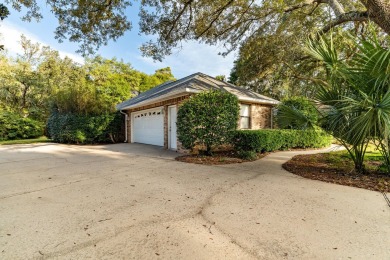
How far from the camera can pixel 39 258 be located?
6.96 ft

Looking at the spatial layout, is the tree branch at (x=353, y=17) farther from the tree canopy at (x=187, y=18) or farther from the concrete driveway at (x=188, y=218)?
the concrete driveway at (x=188, y=218)

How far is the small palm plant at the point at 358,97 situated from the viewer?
3.94 meters

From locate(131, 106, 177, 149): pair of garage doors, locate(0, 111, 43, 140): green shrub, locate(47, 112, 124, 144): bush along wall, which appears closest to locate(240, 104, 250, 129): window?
locate(131, 106, 177, 149): pair of garage doors

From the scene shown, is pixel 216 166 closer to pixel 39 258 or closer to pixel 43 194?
pixel 43 194

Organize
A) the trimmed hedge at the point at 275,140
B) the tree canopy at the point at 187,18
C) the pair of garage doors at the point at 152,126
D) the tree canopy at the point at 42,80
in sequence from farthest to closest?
→ 1. the tree canopy at the point at 42,80
2. the pair of garage doors at the point at 152,126
3. the trimmed hedge at the point at 275,140
4. the tree canopy at the point at 187,18

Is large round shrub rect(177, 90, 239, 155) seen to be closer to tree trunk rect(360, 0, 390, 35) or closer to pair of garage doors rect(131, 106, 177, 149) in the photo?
pair of garage doors rect(131, 106, 177, 149)

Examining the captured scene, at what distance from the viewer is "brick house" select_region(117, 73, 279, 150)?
33.0 ft

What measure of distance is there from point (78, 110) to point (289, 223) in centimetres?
1439

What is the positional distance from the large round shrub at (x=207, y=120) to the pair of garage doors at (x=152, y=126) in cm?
219

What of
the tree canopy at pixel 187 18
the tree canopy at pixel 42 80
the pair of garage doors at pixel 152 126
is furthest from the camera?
the tree canopy at pixel 42 80

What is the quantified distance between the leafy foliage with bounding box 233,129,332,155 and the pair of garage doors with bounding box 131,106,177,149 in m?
3.34

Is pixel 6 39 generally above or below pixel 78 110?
above

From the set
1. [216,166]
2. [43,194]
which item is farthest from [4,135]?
[216,166]

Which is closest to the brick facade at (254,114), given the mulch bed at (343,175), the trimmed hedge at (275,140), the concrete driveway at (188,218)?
the trimmed hedge at (275,140)
